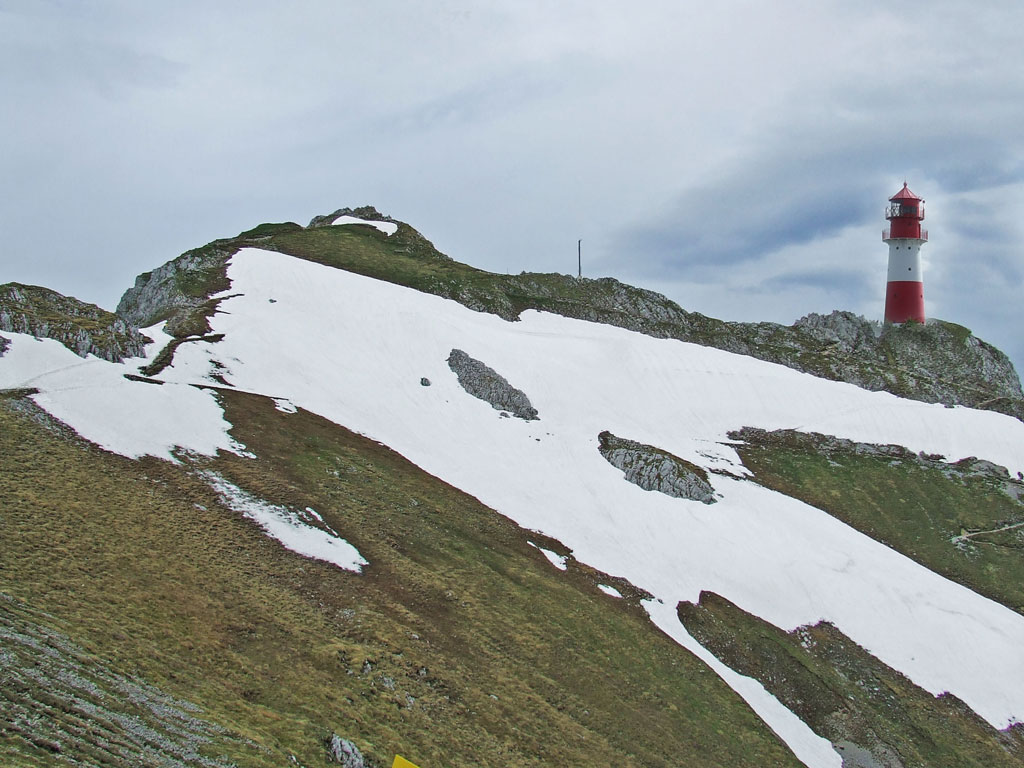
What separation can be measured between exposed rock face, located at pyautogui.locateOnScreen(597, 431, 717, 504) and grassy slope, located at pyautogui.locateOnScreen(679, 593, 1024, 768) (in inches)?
455

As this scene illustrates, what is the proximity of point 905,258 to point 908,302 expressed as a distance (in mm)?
6022

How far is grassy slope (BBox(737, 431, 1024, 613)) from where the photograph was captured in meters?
57.5

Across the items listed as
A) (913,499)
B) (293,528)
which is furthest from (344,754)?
(913,499)

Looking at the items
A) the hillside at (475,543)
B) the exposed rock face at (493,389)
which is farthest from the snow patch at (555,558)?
the exposed rock face at (493,389)

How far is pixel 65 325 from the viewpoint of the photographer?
153 feet

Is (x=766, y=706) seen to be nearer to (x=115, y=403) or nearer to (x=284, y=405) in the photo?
(x=284, y=405)

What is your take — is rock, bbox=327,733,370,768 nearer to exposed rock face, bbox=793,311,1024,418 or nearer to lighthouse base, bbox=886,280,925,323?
exposed rock face, bbox=793,311,1024,418

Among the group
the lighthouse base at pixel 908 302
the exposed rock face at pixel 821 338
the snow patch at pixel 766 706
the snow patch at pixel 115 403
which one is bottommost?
the snow patch at pixel 766 706

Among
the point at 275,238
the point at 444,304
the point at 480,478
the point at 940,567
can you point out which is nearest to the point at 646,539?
the point at 480,478

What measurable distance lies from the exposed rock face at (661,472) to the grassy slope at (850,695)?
11.6m

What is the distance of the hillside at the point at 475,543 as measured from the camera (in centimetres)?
2472

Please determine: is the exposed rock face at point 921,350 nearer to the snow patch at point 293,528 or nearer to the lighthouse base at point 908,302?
the lighthouse base at point 908,302

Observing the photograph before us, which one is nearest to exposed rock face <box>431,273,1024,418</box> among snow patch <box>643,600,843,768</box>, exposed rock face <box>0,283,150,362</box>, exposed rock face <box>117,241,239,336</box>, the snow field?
the snow field

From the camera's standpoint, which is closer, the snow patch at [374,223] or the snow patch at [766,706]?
the snow patch at [766,706]
